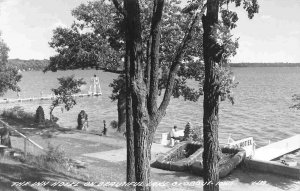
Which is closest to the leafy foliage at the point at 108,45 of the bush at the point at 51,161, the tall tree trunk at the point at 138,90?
the bush at the point at 51,161

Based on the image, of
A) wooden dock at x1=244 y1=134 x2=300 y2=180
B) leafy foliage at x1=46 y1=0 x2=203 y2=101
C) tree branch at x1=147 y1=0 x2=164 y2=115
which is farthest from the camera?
leafy foliage at x1=46 y1=0 x2=203 y2=101

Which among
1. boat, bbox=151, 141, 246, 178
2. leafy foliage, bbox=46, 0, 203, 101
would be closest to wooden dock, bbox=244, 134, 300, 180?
boat, bbox=151, 141, 246, 178

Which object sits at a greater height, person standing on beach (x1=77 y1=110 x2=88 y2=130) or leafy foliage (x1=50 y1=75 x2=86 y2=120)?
leafy foliage (x1=50 y1=75 x2=86 y2=120)

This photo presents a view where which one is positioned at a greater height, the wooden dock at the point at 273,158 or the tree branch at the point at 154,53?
the tree branch at the point at 154,53

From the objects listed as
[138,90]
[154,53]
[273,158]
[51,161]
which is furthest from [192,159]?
[273,158]

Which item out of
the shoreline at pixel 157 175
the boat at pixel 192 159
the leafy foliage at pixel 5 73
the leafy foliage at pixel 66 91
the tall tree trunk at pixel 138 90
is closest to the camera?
the tall tree trunk at pixel 138 90

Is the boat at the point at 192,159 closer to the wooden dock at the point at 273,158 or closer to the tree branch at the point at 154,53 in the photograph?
the wooden dock at the point at 273,158

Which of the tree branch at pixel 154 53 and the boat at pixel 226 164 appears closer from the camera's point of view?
the tree branch at pixel 154 53

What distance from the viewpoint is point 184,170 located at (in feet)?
58.3

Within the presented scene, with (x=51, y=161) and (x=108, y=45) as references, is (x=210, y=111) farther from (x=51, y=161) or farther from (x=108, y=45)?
(x=108, y=45)

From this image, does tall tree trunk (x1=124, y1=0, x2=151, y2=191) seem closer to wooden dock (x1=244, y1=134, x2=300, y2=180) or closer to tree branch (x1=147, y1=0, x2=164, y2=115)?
tree branch (x1=147, y1=0, x2=164, y2=115)

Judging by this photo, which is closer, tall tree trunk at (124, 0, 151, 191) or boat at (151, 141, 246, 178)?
tall tree trunk at (124, 0, 151, 191)

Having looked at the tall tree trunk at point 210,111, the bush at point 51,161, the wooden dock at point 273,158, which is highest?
the tall tree trunk at point 210,111

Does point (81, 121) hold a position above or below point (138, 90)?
below
